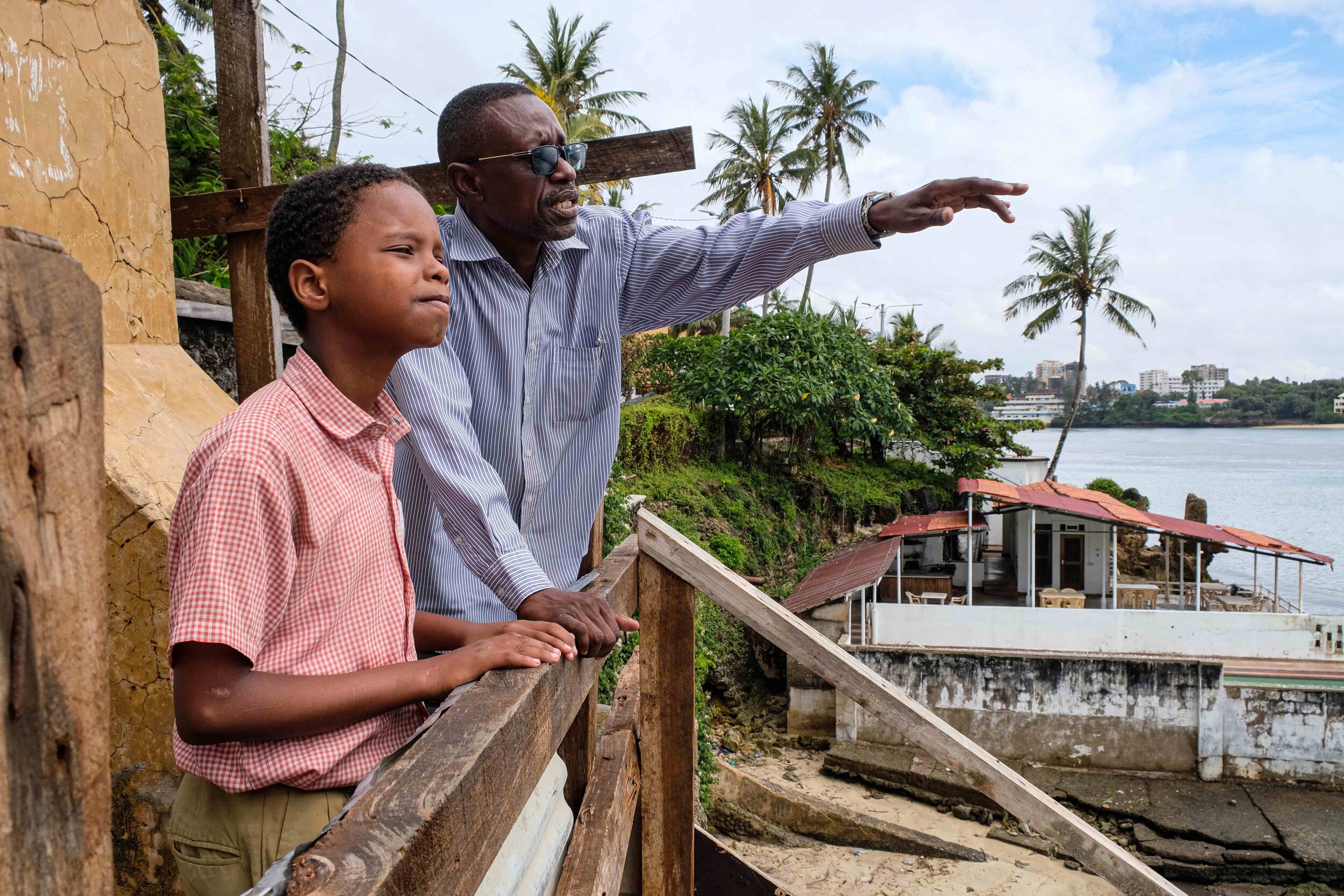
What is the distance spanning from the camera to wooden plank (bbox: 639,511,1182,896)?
2.36 meters

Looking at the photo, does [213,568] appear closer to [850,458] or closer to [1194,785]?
[1194,785]

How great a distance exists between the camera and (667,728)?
2.89 meters

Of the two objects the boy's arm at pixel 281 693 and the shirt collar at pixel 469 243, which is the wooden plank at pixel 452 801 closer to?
the boy's arm at pixel 281 693

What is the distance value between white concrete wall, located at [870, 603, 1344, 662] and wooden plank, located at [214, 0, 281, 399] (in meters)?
13.0

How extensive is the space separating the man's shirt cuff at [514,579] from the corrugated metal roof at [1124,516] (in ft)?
52.4

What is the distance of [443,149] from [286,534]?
1.24 metres

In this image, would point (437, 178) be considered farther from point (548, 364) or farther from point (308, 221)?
point (308, 221)

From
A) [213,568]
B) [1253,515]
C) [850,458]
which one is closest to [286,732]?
[213,568]

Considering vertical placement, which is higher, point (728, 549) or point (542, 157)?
point (542, 157)

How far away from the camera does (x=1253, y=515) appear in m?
65.2

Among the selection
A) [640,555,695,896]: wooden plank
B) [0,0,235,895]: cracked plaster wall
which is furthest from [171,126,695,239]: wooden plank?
[640,555,695,896]: wooden plank

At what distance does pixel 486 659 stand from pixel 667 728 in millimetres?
1656

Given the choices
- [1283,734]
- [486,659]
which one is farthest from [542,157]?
[1283,734]

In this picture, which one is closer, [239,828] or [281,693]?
[281,693]
